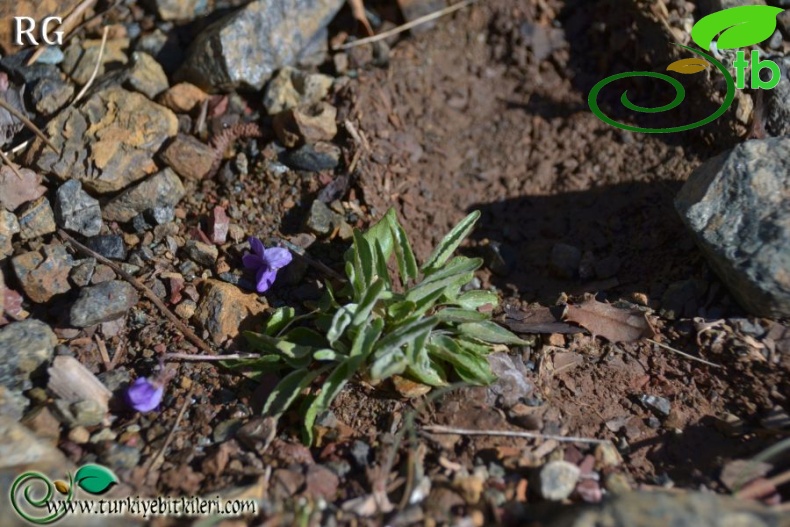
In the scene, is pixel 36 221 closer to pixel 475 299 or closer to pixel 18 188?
pixel 18 188

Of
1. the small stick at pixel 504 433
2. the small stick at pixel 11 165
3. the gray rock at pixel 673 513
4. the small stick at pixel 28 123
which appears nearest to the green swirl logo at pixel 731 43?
the small stick at pixel 504 433

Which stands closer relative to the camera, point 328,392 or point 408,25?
point 328,392

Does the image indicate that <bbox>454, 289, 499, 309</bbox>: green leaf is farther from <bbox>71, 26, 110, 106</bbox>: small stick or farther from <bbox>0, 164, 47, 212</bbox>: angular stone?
<bbox>71, 26, 110, 106</bbox>: small stick

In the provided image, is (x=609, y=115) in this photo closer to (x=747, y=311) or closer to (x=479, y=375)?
(x=747, y=311)

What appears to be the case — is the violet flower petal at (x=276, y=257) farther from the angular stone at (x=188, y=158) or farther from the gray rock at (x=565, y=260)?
the gray rock at (x=565, y=260)

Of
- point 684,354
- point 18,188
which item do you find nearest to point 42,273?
point 18,188
